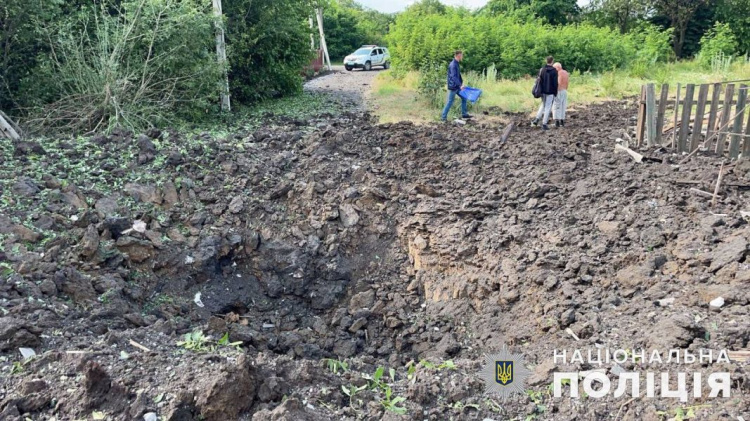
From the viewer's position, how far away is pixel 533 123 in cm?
1067

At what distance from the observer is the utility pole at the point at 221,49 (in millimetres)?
11038

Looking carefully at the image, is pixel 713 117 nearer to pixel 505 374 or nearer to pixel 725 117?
pixel 725 117

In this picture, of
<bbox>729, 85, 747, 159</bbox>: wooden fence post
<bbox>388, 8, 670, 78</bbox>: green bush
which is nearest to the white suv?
<bbox>388, 8, 670, 78</bbox>: green bush

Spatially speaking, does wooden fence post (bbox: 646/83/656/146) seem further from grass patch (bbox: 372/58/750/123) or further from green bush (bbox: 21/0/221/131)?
green bush (bbox: 21/0/221/131)

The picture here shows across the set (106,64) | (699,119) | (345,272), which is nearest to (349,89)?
(106,64)

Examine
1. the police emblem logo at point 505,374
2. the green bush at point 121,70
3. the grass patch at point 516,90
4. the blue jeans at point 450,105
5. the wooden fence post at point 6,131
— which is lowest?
the police emblem logo at point 505,374

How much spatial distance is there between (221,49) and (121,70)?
2.39m

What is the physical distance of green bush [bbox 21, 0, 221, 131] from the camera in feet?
30.1

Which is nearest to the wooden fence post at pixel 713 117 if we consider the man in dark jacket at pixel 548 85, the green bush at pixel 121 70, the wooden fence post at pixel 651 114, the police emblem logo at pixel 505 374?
the wooden fence post at pixel 651 114

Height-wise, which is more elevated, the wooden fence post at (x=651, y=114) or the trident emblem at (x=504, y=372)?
the wooden fence post at (x=651, y=114)

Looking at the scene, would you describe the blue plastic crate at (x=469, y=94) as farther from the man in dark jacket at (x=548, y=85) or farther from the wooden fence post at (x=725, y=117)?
the wooden fence post at (x=725, y=117)

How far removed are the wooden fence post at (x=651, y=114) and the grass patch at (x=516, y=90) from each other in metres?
3.97

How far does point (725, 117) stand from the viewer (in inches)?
268

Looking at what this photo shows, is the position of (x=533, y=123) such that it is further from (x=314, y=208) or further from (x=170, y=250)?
(x=170, y=250)
